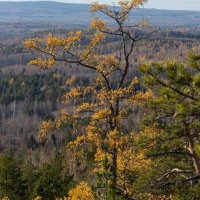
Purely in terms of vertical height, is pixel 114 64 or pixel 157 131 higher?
pixel 114 64

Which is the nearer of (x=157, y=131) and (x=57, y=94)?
(x=157, y=131)

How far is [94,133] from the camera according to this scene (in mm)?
16266

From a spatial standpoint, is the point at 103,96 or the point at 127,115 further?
the point at 127,115

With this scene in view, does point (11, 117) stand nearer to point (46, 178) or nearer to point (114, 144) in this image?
point (46, 178)

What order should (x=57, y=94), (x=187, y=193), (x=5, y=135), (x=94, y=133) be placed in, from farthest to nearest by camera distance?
(x=57, y=94) < (x=5, y=135) < (x=94, y=133) < (x=187, y=193)

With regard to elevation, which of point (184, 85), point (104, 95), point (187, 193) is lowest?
point (187, 193)

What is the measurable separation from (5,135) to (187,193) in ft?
387

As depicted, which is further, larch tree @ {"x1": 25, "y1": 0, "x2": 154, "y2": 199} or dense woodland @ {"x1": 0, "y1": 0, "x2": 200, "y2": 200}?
larch tree @ {"x1": 25, "y1": 0, "x2": 154, "y2": 199}

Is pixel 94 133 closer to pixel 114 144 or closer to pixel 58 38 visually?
pixel 114 144

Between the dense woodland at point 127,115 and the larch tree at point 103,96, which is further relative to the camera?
the larch tree at point 103,96

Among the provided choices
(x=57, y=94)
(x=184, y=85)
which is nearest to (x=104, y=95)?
(x=184, y=85)

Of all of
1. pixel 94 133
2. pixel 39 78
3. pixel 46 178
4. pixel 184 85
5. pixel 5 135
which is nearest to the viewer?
pixel 184 85

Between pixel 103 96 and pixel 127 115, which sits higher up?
pixel 103 96

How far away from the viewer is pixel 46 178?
3466 cm
